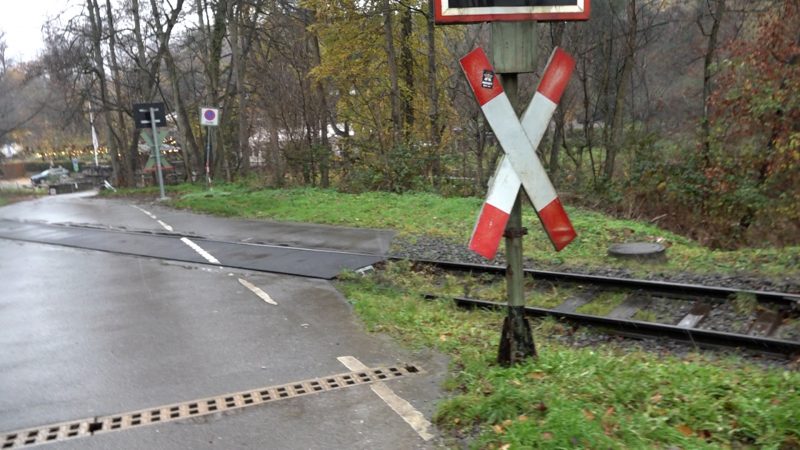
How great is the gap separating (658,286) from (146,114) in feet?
58.1

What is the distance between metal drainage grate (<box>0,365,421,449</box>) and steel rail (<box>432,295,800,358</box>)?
2.30 metres

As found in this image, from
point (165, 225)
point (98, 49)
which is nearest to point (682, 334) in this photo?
point (165, 225)

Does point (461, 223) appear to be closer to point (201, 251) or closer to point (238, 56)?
point (201, 251)

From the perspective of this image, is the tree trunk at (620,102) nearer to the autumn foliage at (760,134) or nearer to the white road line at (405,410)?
the autumn foliage at (760,134)

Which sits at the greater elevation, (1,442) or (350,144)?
(350,144)

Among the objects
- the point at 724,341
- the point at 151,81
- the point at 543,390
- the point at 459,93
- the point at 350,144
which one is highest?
the point at 151,81

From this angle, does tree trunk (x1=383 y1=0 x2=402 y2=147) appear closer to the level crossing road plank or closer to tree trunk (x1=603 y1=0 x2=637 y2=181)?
tree trunk (x1=603 y1=0 x2=637 y2=181)

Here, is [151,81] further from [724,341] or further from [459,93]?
[724,341]

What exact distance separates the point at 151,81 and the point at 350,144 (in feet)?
42.4

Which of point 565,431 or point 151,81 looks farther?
point 151,81

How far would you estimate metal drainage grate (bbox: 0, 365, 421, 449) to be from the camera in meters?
4.04

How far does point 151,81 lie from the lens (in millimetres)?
28609

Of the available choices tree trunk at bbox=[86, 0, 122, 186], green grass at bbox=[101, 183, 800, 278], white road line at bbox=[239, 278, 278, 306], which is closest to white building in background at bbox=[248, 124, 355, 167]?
green grass at bbox=[101, 183, 800, 278]

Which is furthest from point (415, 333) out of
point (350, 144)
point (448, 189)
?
point (350, 144)
